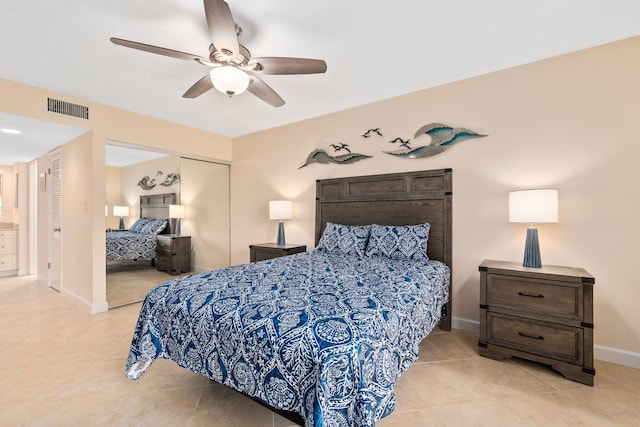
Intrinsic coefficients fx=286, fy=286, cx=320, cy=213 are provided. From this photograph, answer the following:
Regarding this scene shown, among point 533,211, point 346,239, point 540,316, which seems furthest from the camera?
point 346,239

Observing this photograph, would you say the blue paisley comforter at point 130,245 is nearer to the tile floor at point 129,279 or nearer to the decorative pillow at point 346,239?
the tile floor at point 129,279

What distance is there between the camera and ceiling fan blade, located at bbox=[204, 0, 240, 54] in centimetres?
154

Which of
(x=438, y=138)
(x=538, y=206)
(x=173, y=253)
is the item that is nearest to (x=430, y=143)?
(x=438, y=138)

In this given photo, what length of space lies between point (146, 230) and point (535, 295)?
15.2 feet

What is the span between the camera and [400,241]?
9.68 feet

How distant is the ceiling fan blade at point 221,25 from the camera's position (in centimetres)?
154

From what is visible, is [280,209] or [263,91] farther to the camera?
[280,209]

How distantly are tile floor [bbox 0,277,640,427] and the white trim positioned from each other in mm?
63

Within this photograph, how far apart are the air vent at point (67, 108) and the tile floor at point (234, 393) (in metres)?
2.36

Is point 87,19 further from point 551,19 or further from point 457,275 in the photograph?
point 457,275

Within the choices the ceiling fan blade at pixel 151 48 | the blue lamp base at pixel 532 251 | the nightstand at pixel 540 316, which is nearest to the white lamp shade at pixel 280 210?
the ceiling fan blade at pixel 151 48

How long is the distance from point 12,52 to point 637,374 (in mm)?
5571

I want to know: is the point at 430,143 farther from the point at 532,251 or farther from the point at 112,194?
the point at 112,194

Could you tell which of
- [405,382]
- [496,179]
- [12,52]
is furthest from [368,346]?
[12,52]
